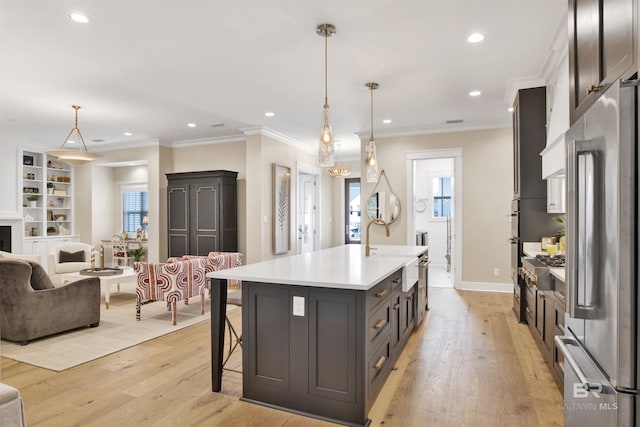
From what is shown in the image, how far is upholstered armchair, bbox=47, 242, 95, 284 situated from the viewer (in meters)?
6.08

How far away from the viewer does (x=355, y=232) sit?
10.3 meters

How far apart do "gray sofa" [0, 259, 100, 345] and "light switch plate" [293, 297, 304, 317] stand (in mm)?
2810

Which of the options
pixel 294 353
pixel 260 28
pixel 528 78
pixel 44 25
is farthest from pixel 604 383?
pixel 44 25

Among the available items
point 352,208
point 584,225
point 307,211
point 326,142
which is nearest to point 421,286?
point 326,142

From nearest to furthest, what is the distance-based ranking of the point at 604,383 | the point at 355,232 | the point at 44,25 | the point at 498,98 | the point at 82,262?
1. the point at 604,383
2. the point at 44,25
3. the point at 498,98
4. the point at 82,262
5. the point at 355,232

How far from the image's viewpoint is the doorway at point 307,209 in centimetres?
821

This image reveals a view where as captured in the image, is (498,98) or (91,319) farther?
(498,98)

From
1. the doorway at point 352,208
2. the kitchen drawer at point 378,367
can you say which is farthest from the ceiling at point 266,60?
the doorway at point 352,208

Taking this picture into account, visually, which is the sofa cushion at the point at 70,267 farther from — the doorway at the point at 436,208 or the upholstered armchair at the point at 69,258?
the doorway at the point at 436,208

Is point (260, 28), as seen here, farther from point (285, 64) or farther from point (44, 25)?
point (44, 25)

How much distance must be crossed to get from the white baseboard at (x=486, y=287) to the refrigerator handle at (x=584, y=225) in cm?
524

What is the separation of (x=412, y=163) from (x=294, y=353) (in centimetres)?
506

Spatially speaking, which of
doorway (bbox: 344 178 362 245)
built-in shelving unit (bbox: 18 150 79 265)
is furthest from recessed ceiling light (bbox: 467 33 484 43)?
built-in shelving unit (bbox: 18 150 79 265)
